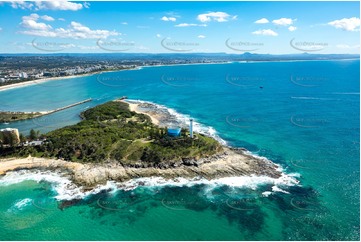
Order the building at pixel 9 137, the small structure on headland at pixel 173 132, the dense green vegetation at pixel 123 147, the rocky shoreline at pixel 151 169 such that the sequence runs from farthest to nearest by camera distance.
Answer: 1. the small structure on headland at pixel 173 132
2. the building at pixel 9 137
3. the dense green vegetation at pixel 123 147
4. the rocky shoreline at pixel 151 169

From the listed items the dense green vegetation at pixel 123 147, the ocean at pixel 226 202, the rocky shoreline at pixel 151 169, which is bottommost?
the ocean at pixel 226 202

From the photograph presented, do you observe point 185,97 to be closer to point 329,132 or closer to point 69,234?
point 329,132

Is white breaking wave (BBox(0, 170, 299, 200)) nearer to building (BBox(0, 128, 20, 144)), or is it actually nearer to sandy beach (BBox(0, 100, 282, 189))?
sandy beach (BBox(0, 100, 282, 189))

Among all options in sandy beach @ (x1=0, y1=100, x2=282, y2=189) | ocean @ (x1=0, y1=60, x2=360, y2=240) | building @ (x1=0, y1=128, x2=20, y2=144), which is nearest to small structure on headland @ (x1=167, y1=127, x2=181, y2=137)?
sandy beach @ (x1=0, y1=100, x2=282, y2=189)

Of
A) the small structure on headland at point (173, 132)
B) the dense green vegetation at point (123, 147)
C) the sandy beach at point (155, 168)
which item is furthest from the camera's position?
the small structure on headland at point (173, 132)

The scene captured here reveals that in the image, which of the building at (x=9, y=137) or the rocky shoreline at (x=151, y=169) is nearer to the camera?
the rocky shoreline at (x=151, y=169)

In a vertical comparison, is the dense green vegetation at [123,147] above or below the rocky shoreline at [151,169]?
above

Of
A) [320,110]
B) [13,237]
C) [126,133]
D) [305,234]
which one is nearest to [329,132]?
[320,110]

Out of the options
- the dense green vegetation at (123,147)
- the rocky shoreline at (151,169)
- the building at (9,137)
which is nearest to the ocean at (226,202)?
the rocky shoreline at (151,169)

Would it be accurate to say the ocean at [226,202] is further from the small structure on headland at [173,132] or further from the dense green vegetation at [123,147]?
the small structure on headland at [173,132]
